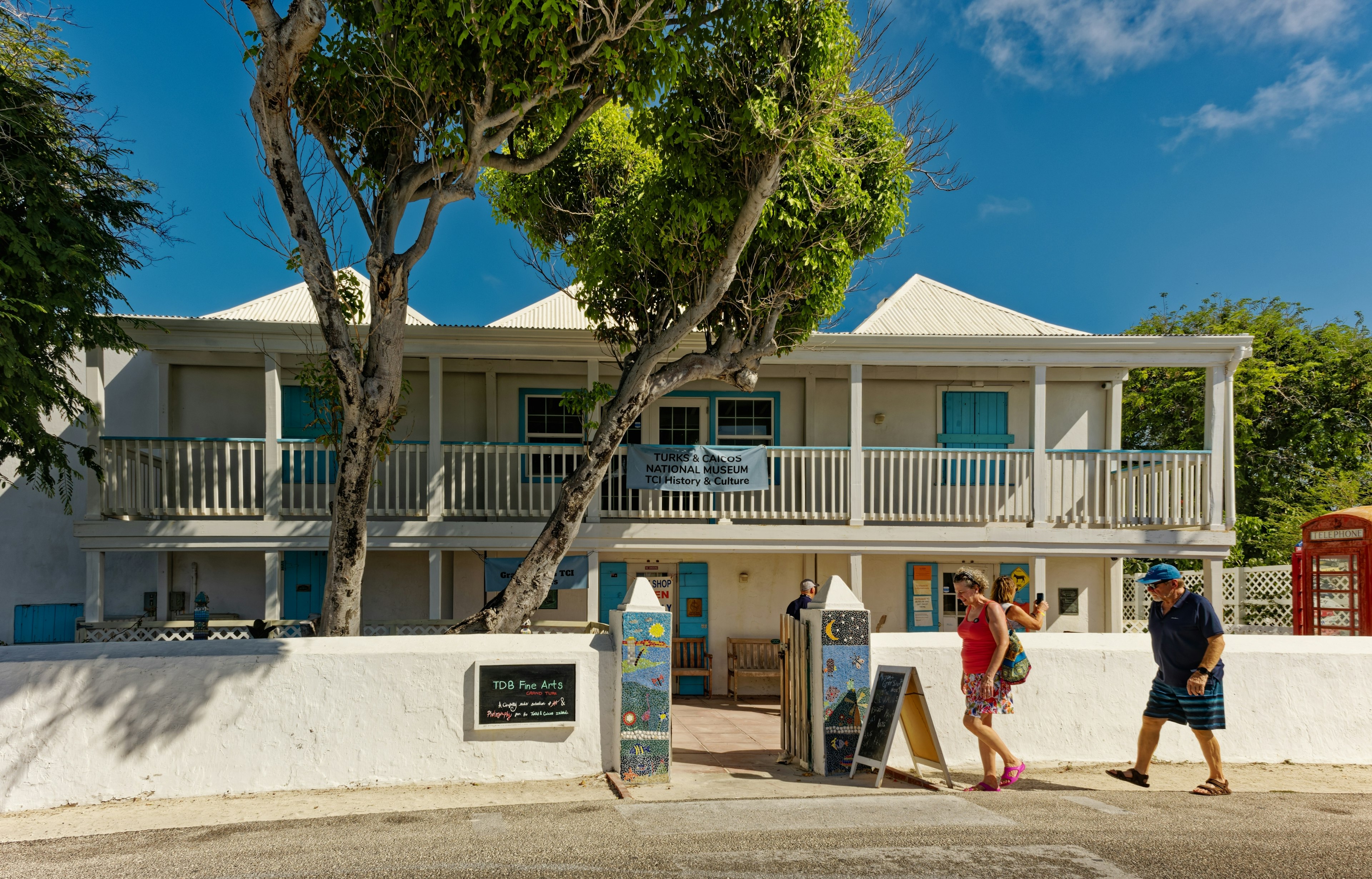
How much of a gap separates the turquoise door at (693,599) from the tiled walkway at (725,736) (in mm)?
1114

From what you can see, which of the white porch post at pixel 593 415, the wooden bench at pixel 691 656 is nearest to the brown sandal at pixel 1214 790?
the white porch post at pixel 593 415

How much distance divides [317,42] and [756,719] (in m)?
8.52

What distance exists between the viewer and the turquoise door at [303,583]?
13461 millimetres

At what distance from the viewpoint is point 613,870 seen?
495 centimetres

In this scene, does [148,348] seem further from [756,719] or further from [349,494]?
[756,719]

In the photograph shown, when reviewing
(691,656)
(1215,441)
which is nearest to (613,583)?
(691,656)

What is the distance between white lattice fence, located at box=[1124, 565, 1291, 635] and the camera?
630 inches

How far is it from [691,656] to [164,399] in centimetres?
842

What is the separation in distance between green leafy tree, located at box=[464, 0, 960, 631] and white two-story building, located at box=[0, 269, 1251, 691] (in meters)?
2.05

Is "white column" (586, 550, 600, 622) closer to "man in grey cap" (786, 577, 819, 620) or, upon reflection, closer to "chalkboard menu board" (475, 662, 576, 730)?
"man in grey cap" (786, 577, 819, 620)

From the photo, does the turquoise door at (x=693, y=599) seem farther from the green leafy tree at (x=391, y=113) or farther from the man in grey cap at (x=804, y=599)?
the green leafy tree at (x=391, y=113)

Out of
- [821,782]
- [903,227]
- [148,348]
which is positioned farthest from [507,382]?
[821,782]

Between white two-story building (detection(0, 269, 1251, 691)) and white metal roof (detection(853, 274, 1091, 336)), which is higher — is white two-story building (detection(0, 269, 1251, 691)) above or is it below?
below

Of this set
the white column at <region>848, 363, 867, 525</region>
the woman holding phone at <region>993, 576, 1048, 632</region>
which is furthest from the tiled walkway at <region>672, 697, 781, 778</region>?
the white column at <region>848, 363, 867, 525</region>
